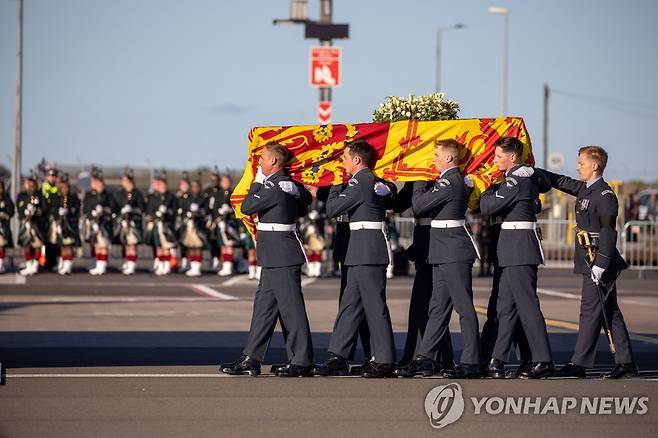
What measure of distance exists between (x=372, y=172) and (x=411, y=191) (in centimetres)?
49

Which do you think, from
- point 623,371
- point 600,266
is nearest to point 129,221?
point 600,266

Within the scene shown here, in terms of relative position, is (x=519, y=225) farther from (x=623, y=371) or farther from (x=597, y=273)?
(x=623, y=371)

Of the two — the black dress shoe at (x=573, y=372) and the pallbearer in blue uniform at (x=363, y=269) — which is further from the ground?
the pallbearer in blue uniform at (x=363, y=269)

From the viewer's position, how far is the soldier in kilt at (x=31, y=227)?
24906 millimetres

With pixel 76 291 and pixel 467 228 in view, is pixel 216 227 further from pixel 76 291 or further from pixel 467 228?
pixel 467 228

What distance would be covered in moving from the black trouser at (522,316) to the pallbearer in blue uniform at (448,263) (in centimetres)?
23

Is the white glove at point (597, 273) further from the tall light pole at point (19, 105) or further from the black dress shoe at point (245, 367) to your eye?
the tall light pole at point (19, 105)

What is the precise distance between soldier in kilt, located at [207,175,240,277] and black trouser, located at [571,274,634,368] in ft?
46.9

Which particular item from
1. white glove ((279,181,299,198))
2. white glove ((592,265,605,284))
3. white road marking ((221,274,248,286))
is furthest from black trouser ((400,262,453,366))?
white road marking ((221,274,248,286))

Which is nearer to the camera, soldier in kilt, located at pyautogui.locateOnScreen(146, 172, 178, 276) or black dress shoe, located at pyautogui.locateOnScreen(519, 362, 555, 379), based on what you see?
black dress shoe, located at pyautogui.locateOnScreen(519, 362, 555, 379)

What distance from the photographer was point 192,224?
25.1 meters

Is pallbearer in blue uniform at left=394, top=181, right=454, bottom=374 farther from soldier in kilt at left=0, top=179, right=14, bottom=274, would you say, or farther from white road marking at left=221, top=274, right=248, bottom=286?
soldier in kilt at left=0, top=179, right=14, bottom=274

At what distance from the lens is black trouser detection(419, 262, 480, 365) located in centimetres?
1093

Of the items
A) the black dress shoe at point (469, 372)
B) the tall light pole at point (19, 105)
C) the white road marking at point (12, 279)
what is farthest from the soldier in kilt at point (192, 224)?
the black dress shoe at point (469, 372)
